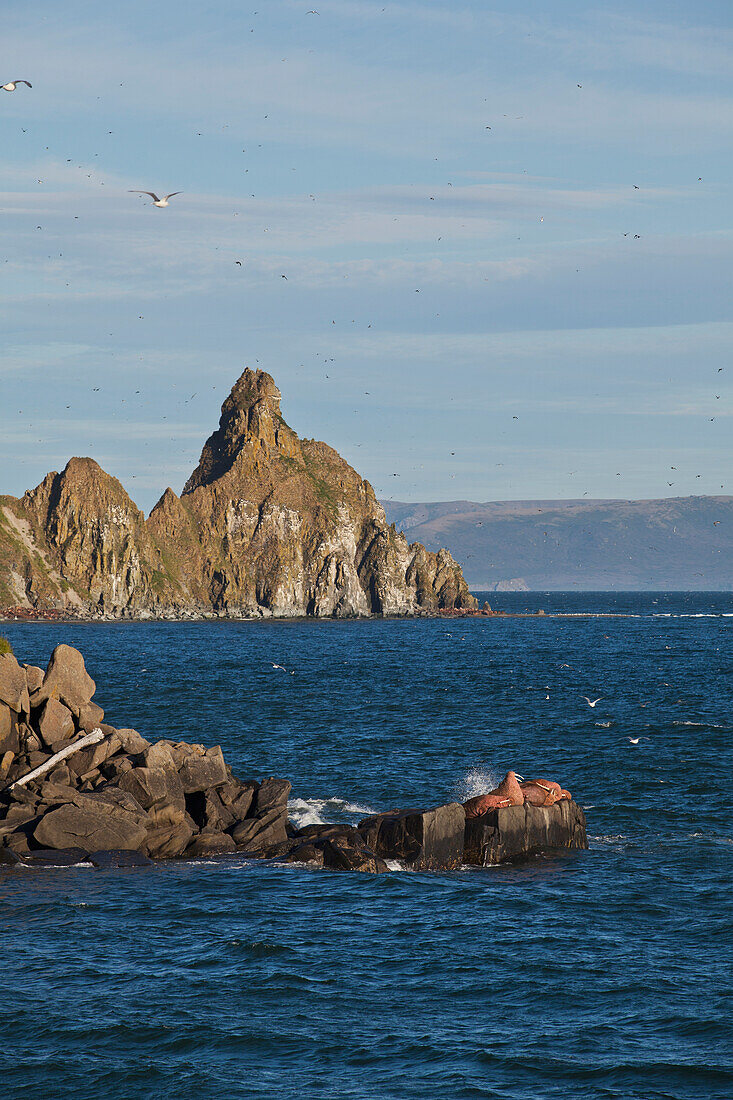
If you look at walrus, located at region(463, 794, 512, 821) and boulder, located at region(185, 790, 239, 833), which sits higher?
walrus, located at region(463, 794, 512, 821)

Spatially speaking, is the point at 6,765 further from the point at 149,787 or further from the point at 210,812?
the point at 210,812

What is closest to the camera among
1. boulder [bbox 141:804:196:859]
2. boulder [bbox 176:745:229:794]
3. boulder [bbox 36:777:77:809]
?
boulder [bbox 141:804:196:859]

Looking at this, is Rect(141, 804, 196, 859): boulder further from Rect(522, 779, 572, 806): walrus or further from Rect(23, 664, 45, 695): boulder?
Rect(522, 779, 572, 806): walrus

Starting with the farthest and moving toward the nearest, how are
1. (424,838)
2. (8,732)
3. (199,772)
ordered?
(8,732) < (199,772) < (424,838)

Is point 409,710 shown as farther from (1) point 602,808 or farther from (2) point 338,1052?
(2) point 338,1052

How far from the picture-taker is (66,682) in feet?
135

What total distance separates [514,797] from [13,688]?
58.5ft

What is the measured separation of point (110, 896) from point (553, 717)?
46.3 meters

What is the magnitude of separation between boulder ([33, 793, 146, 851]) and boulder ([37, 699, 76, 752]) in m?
5.72

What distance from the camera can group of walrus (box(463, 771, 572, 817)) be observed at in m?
35.2

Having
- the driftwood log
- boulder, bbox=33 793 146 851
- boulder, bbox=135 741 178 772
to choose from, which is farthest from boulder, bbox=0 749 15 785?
boulder, bbox=33 793 146 851

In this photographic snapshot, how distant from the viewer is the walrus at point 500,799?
35.2 metres

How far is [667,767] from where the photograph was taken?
51281 millimetres

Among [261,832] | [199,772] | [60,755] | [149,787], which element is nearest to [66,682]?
[60,755]
